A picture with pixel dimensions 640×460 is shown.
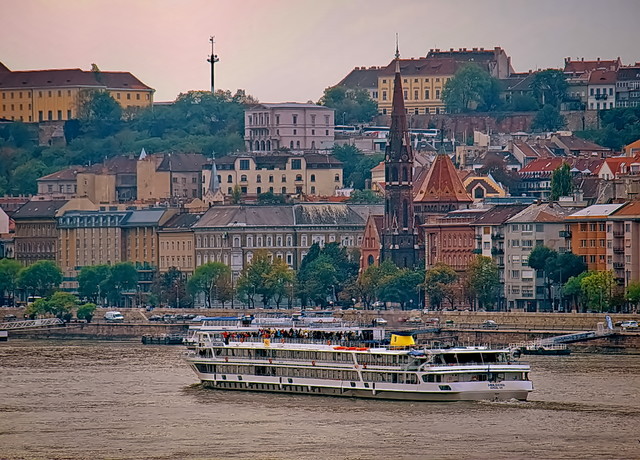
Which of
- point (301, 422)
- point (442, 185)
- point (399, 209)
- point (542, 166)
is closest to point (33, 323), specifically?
point (399, 209)

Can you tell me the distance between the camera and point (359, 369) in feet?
317

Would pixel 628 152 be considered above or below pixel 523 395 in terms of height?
above

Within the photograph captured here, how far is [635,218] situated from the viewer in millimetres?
137125

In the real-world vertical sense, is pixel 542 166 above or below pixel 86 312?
above

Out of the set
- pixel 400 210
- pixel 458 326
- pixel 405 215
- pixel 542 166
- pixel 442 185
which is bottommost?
pixel 458 326

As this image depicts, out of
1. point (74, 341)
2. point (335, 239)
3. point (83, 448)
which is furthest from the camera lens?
point (335, 239)

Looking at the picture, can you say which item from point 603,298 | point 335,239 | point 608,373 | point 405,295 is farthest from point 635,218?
point 335,239

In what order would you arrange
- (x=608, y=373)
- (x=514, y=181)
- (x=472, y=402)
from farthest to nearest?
(x=514, y=181) < (x=608, y=373) < (x=472, y=402)

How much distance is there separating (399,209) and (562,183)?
10.6 m

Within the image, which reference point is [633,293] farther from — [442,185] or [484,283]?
[442,185]

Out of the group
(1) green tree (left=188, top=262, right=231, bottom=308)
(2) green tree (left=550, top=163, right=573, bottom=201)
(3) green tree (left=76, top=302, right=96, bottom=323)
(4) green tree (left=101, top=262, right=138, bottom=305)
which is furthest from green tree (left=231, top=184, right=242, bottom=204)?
(2) green tree (left=550, top=163, right=573, bottom=201)

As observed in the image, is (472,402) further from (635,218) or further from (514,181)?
(514,181)

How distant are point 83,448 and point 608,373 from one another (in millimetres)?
28220

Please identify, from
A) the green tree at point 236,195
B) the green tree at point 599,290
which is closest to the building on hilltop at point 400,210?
the green tree at point 236,195
